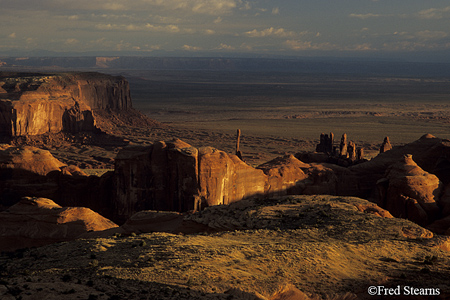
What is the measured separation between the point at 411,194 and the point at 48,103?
69158 mm

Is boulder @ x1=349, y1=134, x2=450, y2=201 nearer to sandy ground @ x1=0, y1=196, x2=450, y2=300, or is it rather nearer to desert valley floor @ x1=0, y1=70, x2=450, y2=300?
desert valley floor @ x1=0, y1=70, x2=450, y2=300

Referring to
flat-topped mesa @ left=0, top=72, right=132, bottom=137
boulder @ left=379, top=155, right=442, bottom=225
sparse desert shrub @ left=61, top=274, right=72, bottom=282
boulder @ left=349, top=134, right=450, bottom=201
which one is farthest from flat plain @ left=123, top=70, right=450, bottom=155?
sparse desert shrub @ left=61, top=274, right=72, bottom=282

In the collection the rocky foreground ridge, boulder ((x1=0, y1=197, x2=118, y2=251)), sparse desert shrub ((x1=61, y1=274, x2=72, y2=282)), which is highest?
sparse desert shrub ((x1=61, y1=274, x2=72, y2=282))

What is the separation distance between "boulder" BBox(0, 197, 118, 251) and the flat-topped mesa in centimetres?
5407

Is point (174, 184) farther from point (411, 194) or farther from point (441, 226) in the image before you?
point (441, 226)

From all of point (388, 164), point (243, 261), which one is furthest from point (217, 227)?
point (388, 164)

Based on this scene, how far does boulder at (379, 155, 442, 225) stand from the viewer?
4069cm

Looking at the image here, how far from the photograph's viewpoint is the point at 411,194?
4141 cm

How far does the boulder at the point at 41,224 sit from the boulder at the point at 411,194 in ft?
67.0

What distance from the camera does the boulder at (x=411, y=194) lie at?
4069 cm

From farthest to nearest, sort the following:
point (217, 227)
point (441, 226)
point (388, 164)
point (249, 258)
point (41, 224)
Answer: point (388, 164) → point (441, 226) → point (41, 224) → point (217, 227) → point (249, 258)

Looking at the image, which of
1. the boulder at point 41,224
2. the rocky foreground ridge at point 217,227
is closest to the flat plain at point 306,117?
the rocky foreground ridge at point 217,227

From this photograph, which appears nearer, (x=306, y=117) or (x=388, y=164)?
(x=388, y=164)

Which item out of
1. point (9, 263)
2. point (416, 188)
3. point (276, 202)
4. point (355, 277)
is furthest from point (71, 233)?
point (416, 188)
